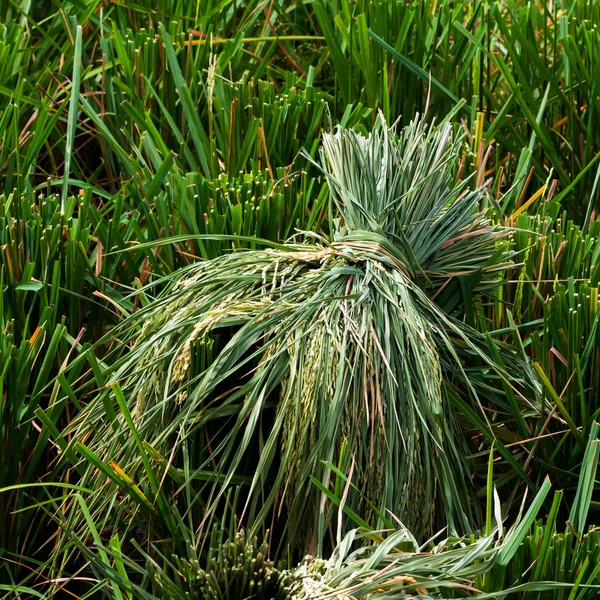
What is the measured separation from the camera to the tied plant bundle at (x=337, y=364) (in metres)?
0.96

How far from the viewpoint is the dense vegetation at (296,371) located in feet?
3.05

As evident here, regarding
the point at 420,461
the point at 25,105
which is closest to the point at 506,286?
the point at 420,461

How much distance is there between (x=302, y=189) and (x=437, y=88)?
424 millimetres

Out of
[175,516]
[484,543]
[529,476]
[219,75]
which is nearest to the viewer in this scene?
[484,543]

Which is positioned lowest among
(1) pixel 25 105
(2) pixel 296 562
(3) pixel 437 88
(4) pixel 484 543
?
(2) pixel 296 562

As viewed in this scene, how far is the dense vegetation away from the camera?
0.93m

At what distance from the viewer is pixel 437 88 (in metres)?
1.60

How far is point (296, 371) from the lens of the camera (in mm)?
979

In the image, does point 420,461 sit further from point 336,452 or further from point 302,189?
point 302,189

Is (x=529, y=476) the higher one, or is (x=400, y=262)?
(x=400, y=262)

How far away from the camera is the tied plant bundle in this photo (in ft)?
3.14

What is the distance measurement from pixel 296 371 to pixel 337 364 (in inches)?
1.8

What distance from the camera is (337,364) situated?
0.96m

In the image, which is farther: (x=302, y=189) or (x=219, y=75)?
(x=219, y=75)
